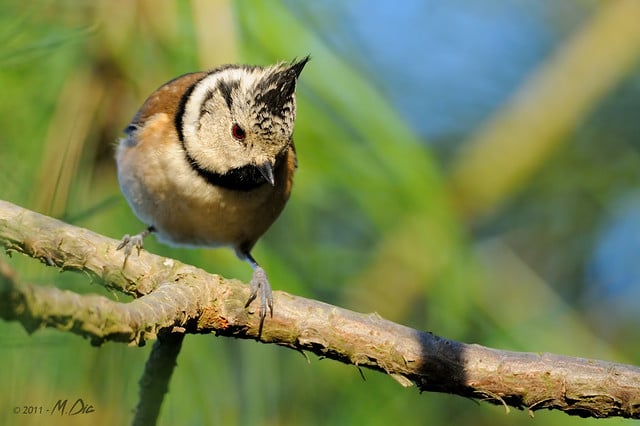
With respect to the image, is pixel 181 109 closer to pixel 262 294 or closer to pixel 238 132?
pixel 238 132

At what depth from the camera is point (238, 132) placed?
2.67 meters

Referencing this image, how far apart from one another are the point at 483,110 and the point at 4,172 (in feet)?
9.35

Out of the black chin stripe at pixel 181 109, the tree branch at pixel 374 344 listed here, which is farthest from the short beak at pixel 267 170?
the tree branch at pixel 374 344

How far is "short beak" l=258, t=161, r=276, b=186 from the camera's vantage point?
2.57 metres

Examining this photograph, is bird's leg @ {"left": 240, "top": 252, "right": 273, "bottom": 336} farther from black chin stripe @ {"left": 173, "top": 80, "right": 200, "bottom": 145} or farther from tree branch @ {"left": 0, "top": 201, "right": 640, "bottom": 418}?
black chin stripe @ {"left": 173, "top": 80, "right": 200, "bottom": 145}

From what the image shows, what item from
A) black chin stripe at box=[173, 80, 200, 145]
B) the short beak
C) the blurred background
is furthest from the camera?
black chin stripe at box=[173, 80, 200, 145]

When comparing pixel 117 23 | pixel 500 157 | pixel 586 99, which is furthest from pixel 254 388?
pixel 586 99

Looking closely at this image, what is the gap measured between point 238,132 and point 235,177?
16 cm

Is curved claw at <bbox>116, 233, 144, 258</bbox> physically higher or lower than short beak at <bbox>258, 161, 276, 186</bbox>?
lower

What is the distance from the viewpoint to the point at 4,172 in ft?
4.89

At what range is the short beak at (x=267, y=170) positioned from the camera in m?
2.57

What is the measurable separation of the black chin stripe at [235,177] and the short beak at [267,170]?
0.05 m

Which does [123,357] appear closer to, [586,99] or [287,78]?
[287,78]

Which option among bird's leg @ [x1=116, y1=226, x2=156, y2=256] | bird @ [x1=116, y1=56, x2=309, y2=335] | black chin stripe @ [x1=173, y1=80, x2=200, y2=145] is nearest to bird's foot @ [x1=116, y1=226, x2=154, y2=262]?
bird's leg @ [x1=116, y1=226, x2=156, y2=256]
